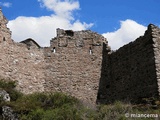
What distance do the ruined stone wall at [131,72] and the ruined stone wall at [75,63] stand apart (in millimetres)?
665

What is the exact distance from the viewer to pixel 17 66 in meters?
20.7

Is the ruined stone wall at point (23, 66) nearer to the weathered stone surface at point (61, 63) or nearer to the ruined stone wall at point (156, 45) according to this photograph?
the weathered stone surface at point (61, 63)

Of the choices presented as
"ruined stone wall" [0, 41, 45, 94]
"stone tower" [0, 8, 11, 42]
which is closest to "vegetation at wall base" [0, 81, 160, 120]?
"ruined stone wall" [0, 41, 45, 94]

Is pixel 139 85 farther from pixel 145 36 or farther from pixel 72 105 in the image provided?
pixel 72 105

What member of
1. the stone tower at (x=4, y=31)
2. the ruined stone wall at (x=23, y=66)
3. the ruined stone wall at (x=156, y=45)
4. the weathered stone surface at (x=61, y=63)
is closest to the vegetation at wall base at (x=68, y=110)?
the ruined stone wall at (x=156, y=45)

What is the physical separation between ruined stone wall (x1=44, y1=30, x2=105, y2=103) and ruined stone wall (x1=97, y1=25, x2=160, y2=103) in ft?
2.18

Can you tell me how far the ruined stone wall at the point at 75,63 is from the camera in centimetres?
2195

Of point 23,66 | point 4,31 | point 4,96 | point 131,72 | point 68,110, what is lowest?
point 68,110

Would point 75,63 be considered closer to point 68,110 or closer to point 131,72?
point 131,72

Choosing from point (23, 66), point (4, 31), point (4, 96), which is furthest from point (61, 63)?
point (4, 96)

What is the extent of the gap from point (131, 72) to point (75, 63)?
4097 mm

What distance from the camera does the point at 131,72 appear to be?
794 inches

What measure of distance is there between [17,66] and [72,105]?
5.66m

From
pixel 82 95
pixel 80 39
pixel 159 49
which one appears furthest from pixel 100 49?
pixel 159 49
